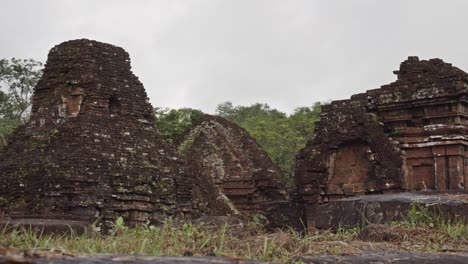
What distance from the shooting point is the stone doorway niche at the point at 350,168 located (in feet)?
39.8

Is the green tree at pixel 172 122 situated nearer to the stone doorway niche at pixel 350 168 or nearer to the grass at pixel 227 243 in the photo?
the stone doorway niche at pixel 350 168

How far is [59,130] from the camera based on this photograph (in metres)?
15.2

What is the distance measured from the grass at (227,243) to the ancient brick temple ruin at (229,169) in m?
17.5

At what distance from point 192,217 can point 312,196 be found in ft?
15.1

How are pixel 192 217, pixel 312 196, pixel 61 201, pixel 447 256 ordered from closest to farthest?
pixel 447 256 → pixel 312 196 → pixel 61 201 → pixel 192 217

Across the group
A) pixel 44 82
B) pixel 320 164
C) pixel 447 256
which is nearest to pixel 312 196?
pixel 320 164

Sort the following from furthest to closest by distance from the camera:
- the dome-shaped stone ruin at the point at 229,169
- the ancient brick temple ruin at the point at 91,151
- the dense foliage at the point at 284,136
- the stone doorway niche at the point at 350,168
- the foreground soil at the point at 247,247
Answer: the dense foliage at the point at 284,136 → the dome-shaped stone ruin at the point at 229,169 → the ancient brick temple ruin at the point at 91,151 → the stone doorway niche at the point at 350,168 → the foreground soil at the point at 247,247

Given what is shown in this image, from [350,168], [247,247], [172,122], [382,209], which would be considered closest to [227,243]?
[247,247]

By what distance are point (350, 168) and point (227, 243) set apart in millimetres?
9110

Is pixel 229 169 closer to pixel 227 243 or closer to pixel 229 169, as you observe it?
pixel 229 169

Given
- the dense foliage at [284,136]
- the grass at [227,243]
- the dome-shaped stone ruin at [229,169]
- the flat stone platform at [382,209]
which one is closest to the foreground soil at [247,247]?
the grass at [227,243]

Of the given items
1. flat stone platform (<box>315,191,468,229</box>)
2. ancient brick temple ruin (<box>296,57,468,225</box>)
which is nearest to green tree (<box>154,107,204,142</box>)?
ancient brick temple ruin (<box>296,57,468,225</box>)

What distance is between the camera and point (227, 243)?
365 cm

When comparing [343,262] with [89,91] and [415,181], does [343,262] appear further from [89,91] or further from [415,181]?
[89,91]
